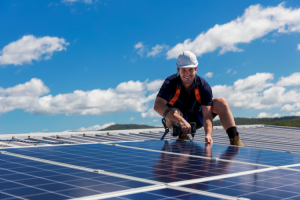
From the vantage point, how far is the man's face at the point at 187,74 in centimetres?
938

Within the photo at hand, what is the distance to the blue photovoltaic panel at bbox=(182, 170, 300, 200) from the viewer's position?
3.55 metres

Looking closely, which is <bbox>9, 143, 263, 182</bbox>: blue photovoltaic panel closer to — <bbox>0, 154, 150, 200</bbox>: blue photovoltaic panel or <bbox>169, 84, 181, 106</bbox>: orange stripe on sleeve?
<bbox>0, 154, 150, 200</bbox>: blue photovoltaic panel

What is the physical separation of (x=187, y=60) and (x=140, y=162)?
15.0 ft

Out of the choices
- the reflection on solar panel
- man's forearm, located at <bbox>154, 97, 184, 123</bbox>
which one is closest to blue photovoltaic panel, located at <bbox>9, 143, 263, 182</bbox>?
the reflection on solar panel

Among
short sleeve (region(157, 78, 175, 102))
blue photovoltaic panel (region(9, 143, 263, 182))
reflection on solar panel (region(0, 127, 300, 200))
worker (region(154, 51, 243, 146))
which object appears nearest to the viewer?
reflection on solar panel (region(0, 127, 300, 200))

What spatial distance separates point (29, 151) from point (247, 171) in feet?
13.0

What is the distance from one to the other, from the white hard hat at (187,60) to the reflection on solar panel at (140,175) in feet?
11.0

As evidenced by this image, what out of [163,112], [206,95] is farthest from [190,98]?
[163,112]

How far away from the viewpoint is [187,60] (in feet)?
30.1

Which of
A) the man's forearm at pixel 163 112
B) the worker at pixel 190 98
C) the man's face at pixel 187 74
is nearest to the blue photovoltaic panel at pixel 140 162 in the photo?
the man's forearm at pixel 163 112

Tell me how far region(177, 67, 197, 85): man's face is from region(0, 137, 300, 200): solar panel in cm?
336

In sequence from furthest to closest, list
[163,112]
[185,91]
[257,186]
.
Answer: [185,91]
[163,112]
[257,186]

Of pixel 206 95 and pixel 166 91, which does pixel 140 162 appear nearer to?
pixel 166 91

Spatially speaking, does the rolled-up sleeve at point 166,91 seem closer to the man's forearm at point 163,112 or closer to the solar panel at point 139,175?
the man's forearm at point 163,112
